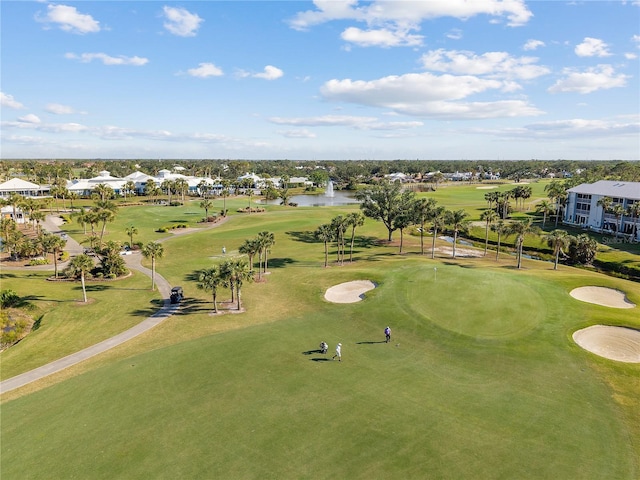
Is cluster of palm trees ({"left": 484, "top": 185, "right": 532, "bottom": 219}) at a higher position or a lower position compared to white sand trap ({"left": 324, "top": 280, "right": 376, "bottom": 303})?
higher

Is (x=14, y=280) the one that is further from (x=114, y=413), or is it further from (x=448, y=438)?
(x=448, y=438)

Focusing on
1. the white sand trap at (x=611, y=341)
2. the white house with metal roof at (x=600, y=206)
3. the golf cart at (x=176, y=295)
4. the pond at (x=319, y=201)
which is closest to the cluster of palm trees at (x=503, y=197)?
the white house with metal roof at (x=600, y=206)

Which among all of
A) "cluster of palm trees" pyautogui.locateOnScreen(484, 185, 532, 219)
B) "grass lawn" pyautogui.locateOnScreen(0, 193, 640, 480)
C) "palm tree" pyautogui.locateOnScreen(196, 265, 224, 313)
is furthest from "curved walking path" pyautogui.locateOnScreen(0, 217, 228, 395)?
"cluster of palm trees" pyautogui.locateOnScreen(484, 185, 532, 219)

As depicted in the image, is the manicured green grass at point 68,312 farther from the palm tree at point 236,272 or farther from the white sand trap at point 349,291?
the white sand trap at point 349,291

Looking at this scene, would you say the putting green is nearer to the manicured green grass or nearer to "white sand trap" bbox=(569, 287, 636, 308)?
"white sand trap" bbox=(569, 287, 636, 308)

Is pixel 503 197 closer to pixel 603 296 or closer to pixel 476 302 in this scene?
pixel 603 296

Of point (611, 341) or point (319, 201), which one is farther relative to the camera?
point (319, 201)

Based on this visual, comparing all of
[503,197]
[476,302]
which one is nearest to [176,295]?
[476,302]
